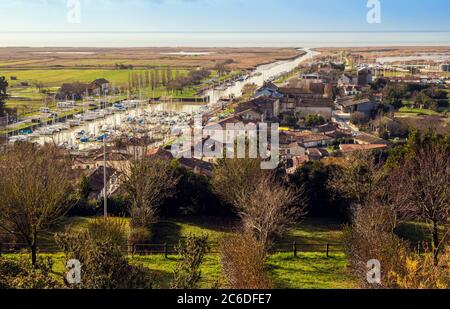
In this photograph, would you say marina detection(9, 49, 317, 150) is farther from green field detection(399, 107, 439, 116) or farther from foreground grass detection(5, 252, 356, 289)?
green field detection(399, 107, 439, 116)

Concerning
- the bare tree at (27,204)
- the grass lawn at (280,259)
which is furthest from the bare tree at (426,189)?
the bare tree at (27,204)

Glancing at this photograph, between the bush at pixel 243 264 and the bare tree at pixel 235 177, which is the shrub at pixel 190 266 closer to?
the bush at pixel 243 264

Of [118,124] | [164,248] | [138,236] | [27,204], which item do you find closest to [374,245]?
[164,248]

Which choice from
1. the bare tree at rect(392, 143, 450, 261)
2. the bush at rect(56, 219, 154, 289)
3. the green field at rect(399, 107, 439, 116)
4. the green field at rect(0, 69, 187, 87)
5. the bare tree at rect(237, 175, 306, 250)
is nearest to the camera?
the bush at rect(56, 219, 154, 289)

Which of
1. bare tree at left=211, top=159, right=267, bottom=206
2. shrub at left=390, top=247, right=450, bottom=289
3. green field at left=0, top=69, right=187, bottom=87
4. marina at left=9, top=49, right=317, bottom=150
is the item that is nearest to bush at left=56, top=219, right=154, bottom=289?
shrub at left=390, top=247, right=450, bottom=289

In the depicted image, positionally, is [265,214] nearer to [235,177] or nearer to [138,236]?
[235,177]

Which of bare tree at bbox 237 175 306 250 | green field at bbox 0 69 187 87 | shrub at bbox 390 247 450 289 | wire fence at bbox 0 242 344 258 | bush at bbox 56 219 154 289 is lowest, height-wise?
wire fence at bbox 0 242 344 258
